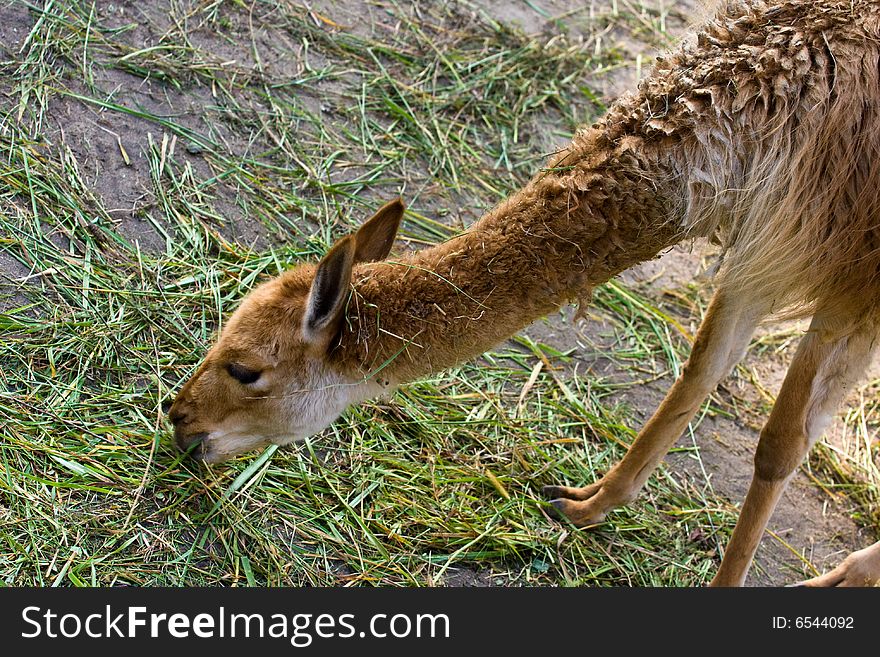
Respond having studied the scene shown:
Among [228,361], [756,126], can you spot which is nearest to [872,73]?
[756,126]

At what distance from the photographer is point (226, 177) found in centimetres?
407

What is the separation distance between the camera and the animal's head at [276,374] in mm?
2773

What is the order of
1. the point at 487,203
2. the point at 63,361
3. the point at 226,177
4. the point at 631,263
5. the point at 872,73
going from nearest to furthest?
the point at 872,73 < the point at 631,263 < the point at 63,361 < the point at 226,177 < the point at 487,203

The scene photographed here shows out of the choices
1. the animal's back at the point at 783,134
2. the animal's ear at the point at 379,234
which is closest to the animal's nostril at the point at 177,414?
the animal's ear at the point at 379,234

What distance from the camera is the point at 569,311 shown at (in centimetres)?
437

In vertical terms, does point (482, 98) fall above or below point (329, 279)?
above

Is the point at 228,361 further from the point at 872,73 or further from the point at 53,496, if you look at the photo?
the point at 872,73

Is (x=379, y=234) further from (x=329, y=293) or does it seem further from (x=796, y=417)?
(x=796, y=417)

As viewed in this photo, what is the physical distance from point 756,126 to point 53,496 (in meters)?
2.35

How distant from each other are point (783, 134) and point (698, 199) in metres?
0.29

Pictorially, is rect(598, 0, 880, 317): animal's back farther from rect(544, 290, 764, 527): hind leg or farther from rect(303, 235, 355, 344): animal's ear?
rect(303, 235, 355, 344): animal's ear

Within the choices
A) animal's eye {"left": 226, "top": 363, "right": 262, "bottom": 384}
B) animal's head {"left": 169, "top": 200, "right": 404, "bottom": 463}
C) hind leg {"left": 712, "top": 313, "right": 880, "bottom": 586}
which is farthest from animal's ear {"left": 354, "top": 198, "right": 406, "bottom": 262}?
hind leg {"left": 712, "top": 313, "right": 880, "bottom": 586}

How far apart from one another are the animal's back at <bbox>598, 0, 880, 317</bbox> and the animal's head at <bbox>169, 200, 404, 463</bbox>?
881mm

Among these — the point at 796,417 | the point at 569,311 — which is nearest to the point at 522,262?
the point at 796,417
